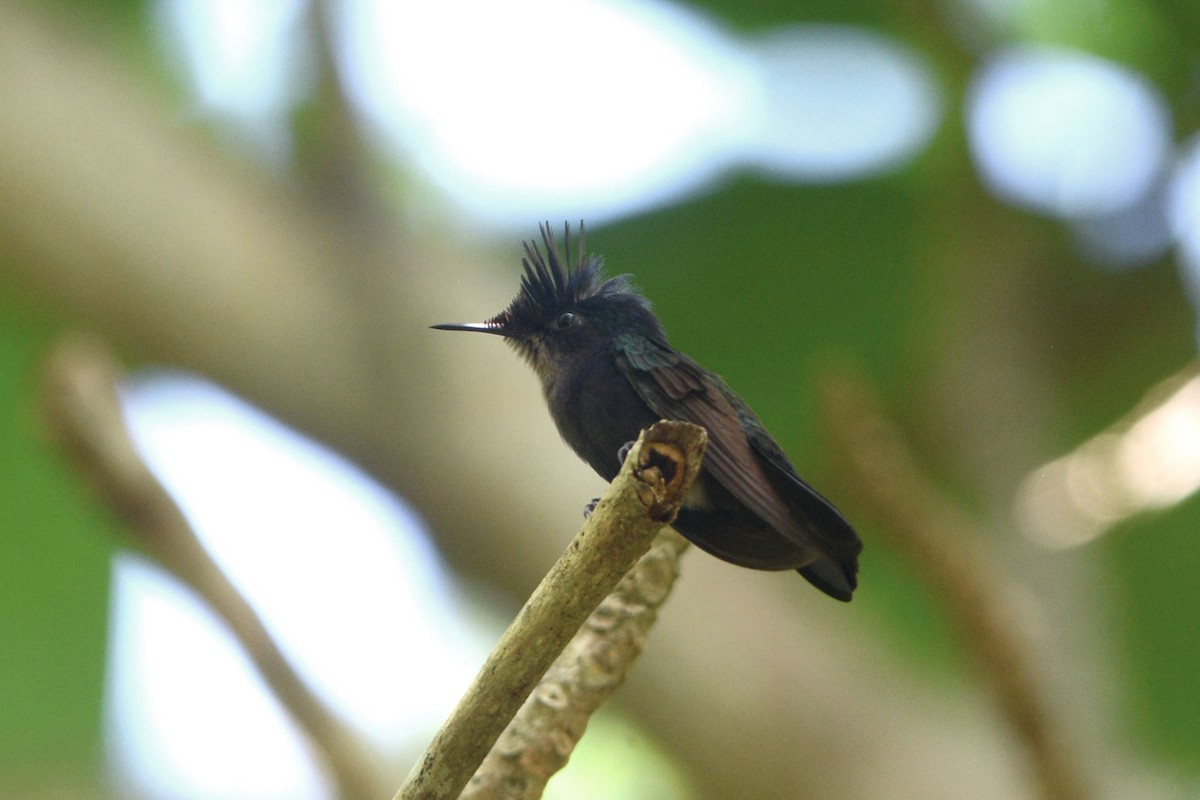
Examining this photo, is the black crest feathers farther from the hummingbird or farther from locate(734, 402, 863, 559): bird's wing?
locate(734, 402, 863, 559): bird's wing

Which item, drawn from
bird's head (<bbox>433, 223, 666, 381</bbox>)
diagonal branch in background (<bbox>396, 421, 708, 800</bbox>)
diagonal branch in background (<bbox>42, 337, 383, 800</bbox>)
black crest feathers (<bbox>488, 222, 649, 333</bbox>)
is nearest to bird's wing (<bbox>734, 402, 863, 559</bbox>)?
diagonal branch in background (<bbox>396, 421, 708, 800</bbox>)

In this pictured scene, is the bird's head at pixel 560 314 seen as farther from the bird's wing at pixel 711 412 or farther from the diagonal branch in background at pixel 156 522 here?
the diagonal branch in background at pixel 156 522

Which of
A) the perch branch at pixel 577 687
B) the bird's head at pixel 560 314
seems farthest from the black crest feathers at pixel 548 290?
the perch branch at pixel 577 687

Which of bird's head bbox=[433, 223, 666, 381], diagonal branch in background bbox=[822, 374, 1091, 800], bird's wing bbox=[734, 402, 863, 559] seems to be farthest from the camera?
diagonal branch in background bbox=[822, 374, 1091, 800]

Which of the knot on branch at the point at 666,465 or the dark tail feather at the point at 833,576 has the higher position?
the dark tail feather at the point at 833,576

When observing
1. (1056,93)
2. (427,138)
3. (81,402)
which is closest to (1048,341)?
(1056,93)

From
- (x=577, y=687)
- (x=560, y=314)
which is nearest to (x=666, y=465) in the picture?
(x=560, y=314)

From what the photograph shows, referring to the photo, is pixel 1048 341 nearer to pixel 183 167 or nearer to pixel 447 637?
pixel 447 637
